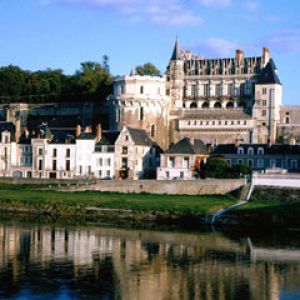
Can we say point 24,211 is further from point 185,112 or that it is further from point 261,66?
point 261,66

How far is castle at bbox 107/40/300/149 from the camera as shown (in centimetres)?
7050

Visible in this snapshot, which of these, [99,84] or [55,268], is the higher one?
[99,84]

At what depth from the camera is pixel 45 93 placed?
8500 cm

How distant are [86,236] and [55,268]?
8.74 metres

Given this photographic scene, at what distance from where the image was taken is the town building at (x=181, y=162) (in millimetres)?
60312

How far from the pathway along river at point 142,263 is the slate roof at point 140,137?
2075 cm

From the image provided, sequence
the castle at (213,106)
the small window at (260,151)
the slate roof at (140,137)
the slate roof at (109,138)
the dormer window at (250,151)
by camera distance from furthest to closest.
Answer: the castle at (213,106), the slate roof at (109,138), the slate roof at (140,137), the dormer window at (250,151), the small window at (260,151)

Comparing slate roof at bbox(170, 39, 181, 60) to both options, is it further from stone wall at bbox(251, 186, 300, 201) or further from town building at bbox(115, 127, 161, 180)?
stone wall at bbox(251, 186, 300, 201)

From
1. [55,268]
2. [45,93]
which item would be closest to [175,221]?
[55,268]

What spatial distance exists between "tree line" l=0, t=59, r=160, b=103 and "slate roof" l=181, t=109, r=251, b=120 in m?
9.76

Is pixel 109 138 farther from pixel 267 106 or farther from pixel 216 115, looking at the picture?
pixel 267 106

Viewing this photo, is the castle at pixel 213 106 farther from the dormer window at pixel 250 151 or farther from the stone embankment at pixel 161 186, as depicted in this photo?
the stone embankment at pixel 161 186

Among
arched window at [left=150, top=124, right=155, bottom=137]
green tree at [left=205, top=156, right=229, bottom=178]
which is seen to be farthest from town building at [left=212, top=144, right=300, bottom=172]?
arched window at [left=150, top=124, right=155, bottom=137]

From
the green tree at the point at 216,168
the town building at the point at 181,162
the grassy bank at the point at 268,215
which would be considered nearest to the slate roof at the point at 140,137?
the town building at the point at 181,162
